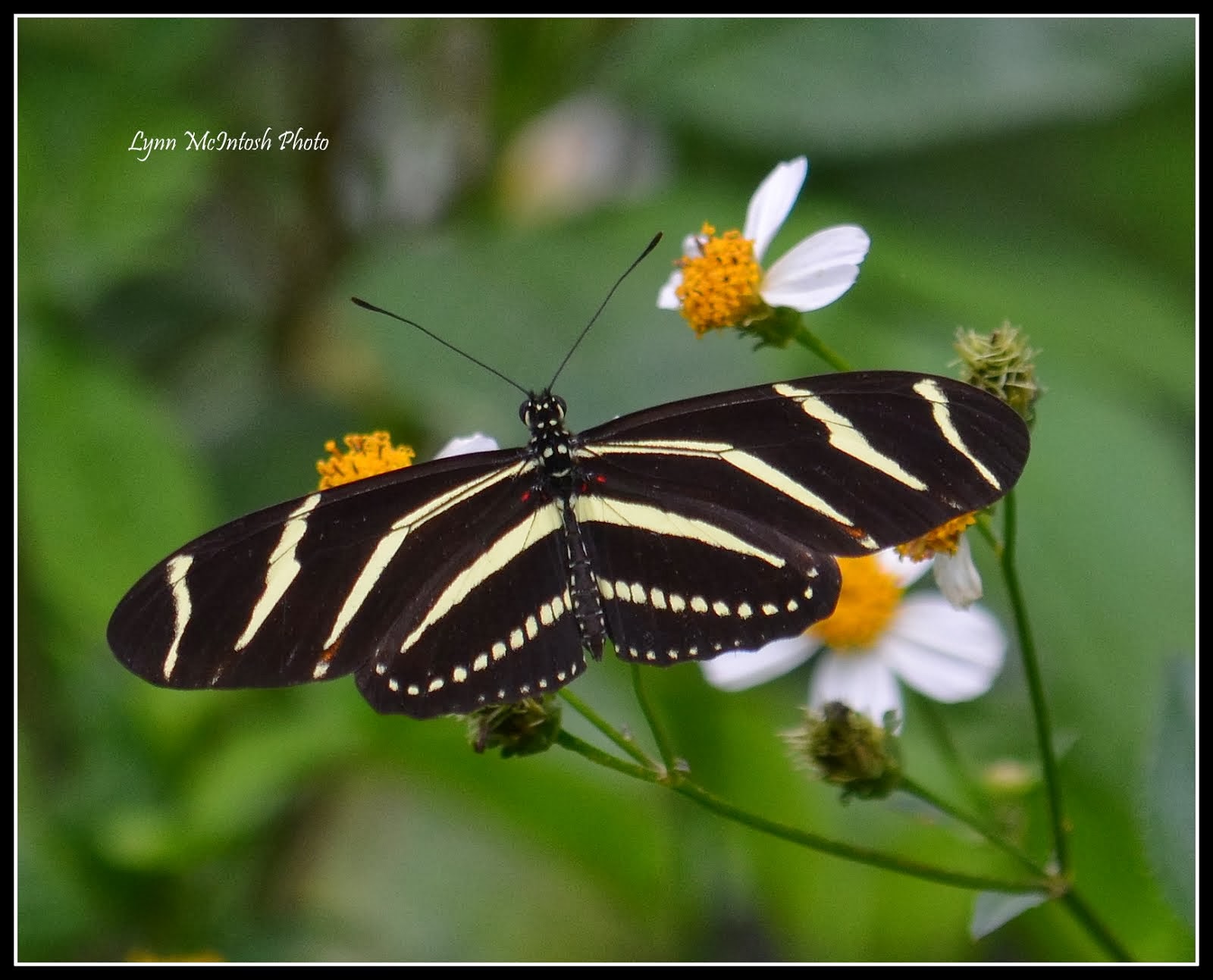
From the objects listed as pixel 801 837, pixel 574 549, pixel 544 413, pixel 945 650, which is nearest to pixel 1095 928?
pixel 801 837

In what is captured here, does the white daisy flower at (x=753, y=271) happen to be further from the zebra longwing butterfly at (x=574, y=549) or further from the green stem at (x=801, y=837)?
the green stem at (x=801, y=837)

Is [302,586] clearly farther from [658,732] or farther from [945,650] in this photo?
[945,650]

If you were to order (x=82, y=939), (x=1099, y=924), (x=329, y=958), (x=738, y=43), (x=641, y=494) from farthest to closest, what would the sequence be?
(x=738, y=43)
(x=329, y=958)
(x=82, y=939)
(x=641, y=494)
(x=1099, y=924)

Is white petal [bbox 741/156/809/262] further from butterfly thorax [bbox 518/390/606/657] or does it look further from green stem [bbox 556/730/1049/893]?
green stem [bbox 556/730/1049/893]

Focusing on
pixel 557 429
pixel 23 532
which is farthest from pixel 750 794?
pixel 23 532

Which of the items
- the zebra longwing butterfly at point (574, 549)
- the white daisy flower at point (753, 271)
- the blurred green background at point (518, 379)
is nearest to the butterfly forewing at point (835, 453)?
the zebra longwing butterfly at point (574, 549)

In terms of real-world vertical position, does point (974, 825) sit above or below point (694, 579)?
below

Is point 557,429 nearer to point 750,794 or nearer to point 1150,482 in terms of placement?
point 750,794
